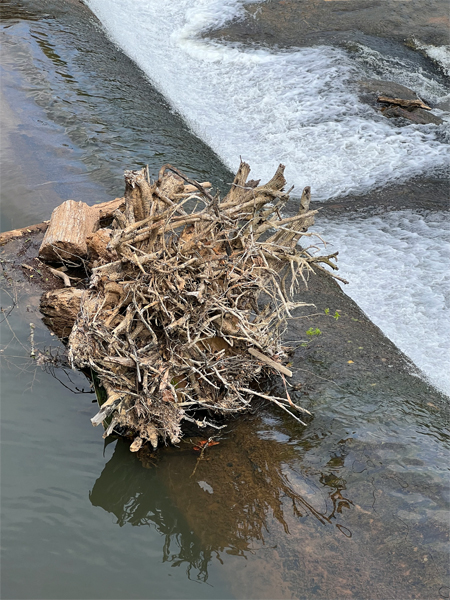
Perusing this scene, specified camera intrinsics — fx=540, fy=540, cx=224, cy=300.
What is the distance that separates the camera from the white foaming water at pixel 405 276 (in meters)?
4.86

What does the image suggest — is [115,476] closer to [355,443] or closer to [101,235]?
[355,443]

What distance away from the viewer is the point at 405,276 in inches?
226

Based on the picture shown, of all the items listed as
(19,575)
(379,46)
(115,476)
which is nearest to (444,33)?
(379,46)

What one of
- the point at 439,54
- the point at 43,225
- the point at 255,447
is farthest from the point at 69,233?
the point at 439,54

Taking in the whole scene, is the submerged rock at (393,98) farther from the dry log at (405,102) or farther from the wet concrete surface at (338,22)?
the wet concrete surface at (338,22)

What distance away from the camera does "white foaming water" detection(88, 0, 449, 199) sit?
25.0ft

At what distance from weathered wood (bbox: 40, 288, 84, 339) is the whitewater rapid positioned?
2.78 metres

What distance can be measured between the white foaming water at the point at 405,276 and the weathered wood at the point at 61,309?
9.10 ft

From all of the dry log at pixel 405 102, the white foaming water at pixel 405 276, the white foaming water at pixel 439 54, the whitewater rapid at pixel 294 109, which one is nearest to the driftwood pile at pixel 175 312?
the white foaming water at pixel 405 276

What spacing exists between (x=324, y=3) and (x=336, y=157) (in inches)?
240

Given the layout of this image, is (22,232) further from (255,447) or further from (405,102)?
(405,102)

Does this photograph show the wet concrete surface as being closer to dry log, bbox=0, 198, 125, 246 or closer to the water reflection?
dry log, bbox=0, 198, 125, 246

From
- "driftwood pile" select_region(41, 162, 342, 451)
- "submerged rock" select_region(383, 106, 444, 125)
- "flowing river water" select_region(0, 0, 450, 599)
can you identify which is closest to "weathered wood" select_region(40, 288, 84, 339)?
"flowing river water" select_region(0, 0, 450, 599)

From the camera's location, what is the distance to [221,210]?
11.7 ft
